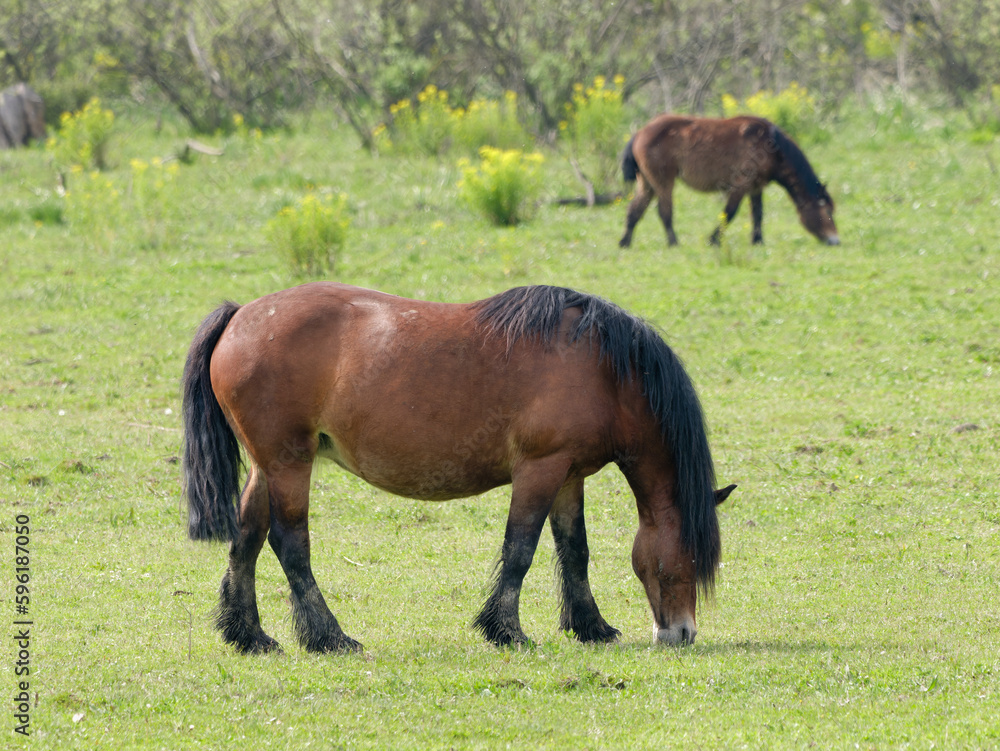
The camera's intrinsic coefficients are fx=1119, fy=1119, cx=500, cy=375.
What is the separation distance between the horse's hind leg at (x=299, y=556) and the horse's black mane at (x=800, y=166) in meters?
12.4

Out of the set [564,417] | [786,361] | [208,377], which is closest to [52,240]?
[786,361]

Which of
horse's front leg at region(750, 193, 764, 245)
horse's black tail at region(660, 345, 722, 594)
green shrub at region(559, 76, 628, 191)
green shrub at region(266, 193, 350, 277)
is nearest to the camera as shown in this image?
horse's black tail at region(660, 345, 722, 594)

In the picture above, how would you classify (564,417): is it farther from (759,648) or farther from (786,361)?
(786,361)

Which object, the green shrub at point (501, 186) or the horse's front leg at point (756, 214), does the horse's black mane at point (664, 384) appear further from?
the green shrub at point (501, 186)

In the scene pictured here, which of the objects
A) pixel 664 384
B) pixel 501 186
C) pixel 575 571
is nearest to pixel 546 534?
pixel 575 571

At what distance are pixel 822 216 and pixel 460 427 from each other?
39.2 ft

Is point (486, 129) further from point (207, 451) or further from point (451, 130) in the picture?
point (207, 451)

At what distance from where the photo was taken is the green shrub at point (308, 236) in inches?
576

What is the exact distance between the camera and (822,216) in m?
16.4

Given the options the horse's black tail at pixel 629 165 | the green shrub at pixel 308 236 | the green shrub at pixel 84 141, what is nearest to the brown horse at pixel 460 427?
the green shrub at pixel 308 236

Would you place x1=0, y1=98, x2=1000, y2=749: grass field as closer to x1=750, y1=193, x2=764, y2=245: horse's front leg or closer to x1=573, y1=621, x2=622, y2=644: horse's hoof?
x1=573, y1=621, x2=622, y2=644: horse's hoof

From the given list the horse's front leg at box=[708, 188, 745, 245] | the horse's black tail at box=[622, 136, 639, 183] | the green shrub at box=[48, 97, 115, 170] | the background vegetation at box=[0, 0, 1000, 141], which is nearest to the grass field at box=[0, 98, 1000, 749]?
the horse's front leg at box=[708, 188, 745, 245]

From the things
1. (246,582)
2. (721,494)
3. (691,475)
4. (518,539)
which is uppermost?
(691,475)

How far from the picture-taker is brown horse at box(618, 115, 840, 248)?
54.2 ft
